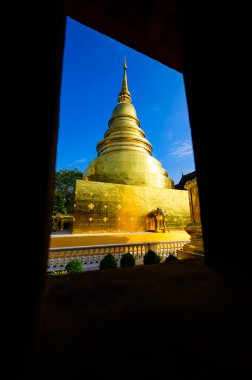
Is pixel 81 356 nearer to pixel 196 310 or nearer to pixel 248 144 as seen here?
pixel 196 310

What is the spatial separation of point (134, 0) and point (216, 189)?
382 cm

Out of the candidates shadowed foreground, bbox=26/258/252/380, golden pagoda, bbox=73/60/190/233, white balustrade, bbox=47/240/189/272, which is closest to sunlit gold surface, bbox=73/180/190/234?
golden pagoda, bbox=73/60/190/233

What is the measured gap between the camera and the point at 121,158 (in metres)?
14.7

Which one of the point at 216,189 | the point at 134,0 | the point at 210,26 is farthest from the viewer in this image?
the point at 134,0

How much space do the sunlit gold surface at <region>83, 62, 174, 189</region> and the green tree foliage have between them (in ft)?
13.2

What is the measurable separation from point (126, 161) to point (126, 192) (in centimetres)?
383

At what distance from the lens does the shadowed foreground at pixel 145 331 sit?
25.5 inches

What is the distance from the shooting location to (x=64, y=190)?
18.7 m

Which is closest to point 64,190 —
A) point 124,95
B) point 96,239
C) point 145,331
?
point 96,239

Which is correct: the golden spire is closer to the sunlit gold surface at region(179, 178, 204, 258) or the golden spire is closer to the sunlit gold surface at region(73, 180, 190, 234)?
the sunlit gold surface at region(73, 180, 190, 234)

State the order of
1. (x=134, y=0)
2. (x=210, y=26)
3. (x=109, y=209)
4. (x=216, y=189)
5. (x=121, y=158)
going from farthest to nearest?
(x=121, y=158) < (x=109, y=209) < (x=134, y=0) < (x=210, y=26) < (x=216, y=189)

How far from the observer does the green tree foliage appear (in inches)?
656

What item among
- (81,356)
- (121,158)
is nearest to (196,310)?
(81,356)

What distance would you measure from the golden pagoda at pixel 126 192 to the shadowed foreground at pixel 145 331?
939 centimetres
